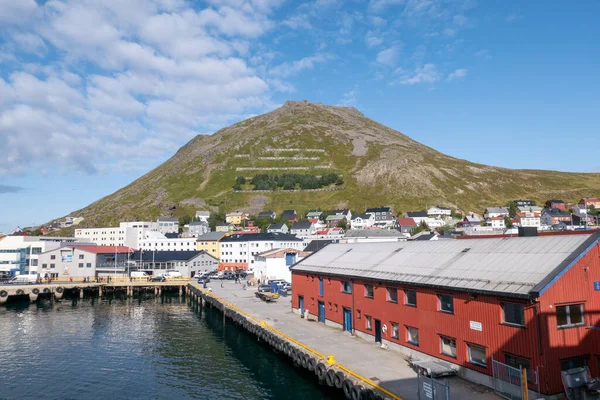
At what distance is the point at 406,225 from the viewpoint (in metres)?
172

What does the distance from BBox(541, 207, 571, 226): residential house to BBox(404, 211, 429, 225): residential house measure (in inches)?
1902

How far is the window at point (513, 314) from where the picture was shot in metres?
21.5

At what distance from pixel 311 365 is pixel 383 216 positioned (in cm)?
16700

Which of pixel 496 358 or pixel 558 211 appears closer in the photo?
pixel 496 358

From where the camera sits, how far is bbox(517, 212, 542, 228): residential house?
176 m

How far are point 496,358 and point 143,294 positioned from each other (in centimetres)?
8038

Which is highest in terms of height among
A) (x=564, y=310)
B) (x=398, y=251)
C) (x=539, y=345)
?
(x=398, y=251)

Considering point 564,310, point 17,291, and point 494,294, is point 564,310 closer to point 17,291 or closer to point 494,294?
point 494,294

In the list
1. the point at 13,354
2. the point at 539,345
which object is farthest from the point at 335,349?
the point at 13,354

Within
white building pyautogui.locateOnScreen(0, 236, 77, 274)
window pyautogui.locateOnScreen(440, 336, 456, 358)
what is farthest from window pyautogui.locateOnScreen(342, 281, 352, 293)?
white building pyautogui.locateOnScreen(0, 236, 77, 274)

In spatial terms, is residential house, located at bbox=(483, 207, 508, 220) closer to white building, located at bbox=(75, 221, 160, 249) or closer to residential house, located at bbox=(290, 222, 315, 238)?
residential house, located at bbox=(290, 222, 315, 238)

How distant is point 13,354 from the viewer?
41.1m

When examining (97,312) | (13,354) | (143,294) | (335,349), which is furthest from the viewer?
(143,294)

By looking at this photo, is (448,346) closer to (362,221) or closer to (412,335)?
(412,335)
